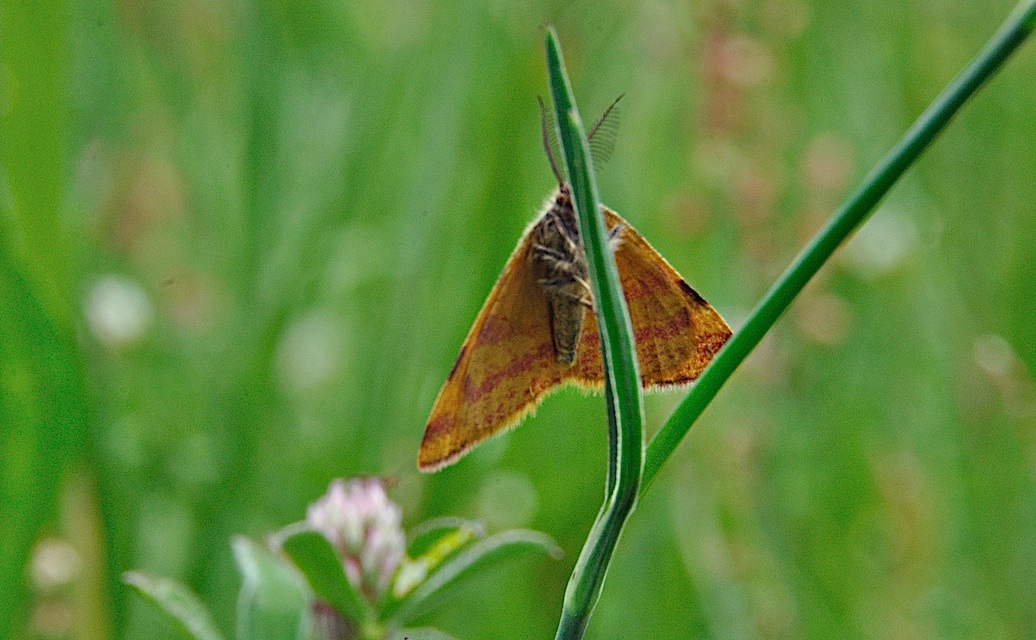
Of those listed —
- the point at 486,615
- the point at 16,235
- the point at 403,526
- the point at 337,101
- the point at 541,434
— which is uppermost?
the point at 337,101

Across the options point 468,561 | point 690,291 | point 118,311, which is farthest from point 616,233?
point 118,311

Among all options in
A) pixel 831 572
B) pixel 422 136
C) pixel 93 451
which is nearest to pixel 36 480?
pixel 93 451

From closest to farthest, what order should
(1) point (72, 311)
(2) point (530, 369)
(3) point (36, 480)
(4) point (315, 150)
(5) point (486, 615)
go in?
(2) point (530, 369)
(3) point (36, 480)
(1) point (72, 311)
(5) point (486, 615)
(4) point (315, 150)

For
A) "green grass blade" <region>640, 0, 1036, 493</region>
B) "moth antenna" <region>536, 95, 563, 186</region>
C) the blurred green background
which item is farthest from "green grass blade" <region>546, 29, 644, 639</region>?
the blurred green background

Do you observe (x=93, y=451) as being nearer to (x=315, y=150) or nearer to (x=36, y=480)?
(x=36, y=480)

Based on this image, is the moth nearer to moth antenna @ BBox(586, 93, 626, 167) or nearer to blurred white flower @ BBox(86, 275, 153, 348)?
moth antenna @ BBox(586, 93, 626, 167)

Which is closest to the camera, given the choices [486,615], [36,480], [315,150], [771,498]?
[36,480]

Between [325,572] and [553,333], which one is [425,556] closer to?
[325,572]
